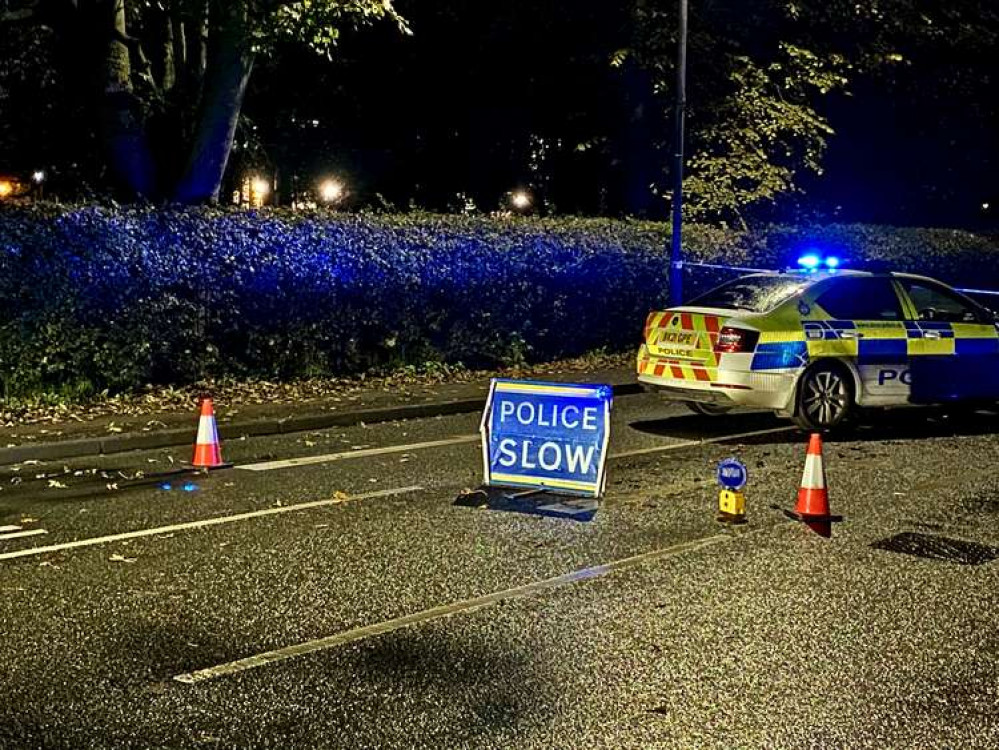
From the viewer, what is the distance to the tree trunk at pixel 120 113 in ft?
54.0

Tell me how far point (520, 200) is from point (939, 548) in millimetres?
20774

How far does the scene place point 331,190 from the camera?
29031 millimetres

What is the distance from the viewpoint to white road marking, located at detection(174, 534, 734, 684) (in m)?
5.26

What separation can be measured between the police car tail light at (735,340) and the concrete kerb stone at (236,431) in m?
3.43

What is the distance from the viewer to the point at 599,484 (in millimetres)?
8469

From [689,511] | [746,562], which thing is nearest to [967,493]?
[689,511]

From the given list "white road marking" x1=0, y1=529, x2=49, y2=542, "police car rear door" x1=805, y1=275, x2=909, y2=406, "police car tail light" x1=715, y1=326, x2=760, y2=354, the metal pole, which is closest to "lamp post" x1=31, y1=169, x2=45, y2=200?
the metal pole

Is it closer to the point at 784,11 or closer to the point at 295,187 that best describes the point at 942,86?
the point at 784,11

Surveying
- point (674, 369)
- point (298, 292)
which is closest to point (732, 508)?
point (674, 369)

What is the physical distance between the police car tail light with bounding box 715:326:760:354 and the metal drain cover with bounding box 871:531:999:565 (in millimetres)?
3897

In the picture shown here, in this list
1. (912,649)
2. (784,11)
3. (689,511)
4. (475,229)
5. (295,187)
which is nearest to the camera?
(912,649)

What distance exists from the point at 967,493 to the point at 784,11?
1689 centimetres

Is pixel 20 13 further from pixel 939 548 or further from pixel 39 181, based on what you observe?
pixel 939 548

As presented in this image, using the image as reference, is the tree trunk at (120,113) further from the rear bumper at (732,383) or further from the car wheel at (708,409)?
the rear bumper at (732,383)
